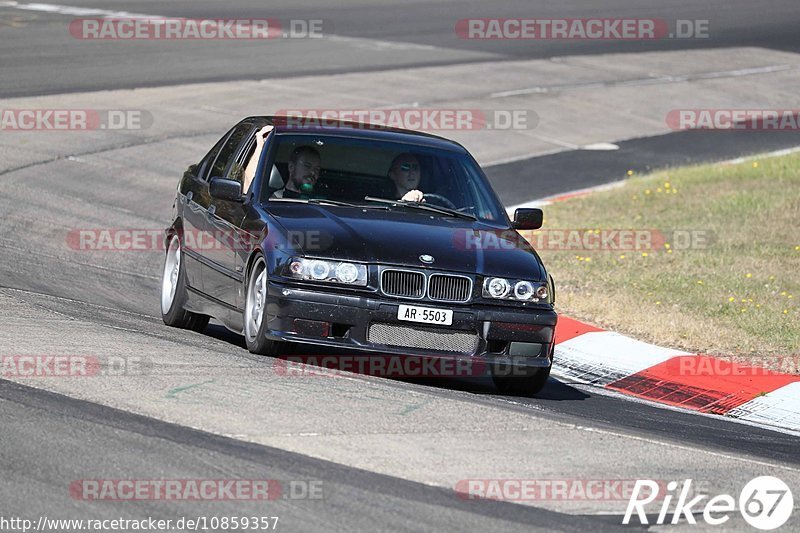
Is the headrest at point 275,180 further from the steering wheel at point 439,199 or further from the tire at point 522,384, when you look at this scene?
the tire at point 522,384

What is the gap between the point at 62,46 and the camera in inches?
1078

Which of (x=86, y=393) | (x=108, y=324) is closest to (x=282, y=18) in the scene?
(x=108, y=324)

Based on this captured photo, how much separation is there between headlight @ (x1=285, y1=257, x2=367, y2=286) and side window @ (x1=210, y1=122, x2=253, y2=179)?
2.12 metres

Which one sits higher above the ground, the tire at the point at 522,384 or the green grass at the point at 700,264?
the tire at the point at 522,384

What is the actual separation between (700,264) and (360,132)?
521 centimetres

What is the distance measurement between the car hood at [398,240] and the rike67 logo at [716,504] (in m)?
Answer: 2.56

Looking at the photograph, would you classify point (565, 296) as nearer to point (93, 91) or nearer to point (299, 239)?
point (299, 239)

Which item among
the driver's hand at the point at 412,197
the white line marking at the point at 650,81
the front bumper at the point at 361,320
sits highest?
the driver's hand at the point at 412,197

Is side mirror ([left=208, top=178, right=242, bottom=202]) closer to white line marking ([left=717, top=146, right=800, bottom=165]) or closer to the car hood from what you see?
the car hood

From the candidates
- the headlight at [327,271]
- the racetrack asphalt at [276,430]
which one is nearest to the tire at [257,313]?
the racetrack asphalt at [276,430]

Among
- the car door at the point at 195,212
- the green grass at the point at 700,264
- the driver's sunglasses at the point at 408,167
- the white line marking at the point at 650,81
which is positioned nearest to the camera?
the driver's sunglasses at the point at 408,167

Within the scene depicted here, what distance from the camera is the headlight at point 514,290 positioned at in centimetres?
902

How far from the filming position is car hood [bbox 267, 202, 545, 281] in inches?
352

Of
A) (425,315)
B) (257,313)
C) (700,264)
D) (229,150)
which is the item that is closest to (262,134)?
(229,150)
